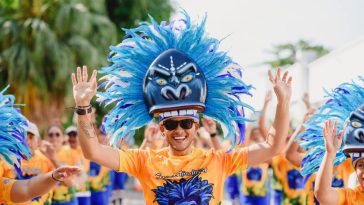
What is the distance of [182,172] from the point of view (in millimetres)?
4914

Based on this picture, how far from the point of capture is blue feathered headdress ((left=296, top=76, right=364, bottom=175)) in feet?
17.3

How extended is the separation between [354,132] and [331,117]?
0.53 m

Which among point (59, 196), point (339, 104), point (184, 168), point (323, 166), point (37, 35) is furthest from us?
point (37, 35)

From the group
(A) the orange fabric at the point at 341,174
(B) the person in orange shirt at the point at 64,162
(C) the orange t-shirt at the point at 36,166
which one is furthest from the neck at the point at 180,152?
(B) the person in orange shirt at the point at 64,162

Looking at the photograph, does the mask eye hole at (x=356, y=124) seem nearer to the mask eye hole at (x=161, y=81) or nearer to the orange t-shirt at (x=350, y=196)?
the orange t-shirt at (x=350, y=196)

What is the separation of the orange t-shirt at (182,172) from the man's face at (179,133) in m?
0.08

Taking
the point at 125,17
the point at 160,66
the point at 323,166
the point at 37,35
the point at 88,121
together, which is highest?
the point at 125,17

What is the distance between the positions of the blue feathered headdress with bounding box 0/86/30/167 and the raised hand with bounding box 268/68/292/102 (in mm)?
1900

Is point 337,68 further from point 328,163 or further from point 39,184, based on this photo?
point 39,184

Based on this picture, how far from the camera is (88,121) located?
4.71 metres

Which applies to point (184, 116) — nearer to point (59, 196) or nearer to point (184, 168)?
point (184, 168)

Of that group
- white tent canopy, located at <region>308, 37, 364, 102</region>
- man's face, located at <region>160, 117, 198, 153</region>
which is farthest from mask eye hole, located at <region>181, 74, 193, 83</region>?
white tent canopy, located at <region>308, 37, 364, 102</region>

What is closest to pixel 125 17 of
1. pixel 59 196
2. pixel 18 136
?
pixel 59 196

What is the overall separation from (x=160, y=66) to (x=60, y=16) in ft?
61.4
